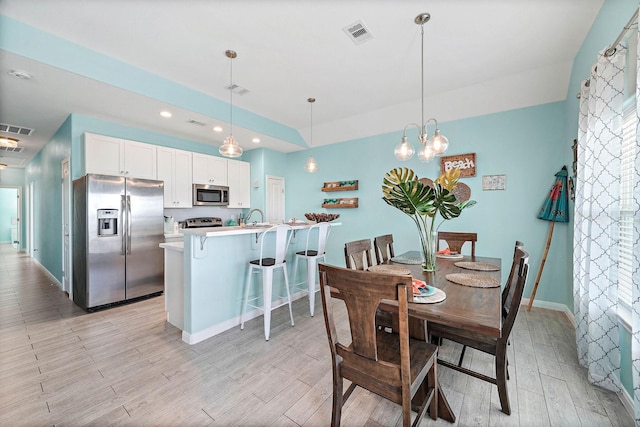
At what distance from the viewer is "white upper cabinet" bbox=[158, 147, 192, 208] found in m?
4.25

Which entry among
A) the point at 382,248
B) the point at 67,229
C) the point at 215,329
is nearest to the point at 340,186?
the point at 382,248

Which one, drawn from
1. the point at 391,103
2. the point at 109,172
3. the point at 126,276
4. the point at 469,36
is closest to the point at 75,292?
the point at 126,276

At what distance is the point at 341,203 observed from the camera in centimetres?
502

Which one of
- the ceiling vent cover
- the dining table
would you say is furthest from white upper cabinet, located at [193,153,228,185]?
the dining table

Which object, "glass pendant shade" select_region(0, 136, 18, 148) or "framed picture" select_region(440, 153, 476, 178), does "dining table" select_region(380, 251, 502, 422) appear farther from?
"glass pendant shade" select_region(0, 136, 18, 148)

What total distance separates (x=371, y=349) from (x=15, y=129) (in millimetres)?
6236

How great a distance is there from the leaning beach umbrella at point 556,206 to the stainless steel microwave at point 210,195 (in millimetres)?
5220

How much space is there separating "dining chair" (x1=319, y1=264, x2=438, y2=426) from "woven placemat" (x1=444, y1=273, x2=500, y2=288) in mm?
Answer: 563

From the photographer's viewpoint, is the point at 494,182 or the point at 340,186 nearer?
the point at 494,182

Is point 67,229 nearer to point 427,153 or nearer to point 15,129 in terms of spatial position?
point 15,129

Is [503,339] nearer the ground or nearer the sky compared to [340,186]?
nearer the ground

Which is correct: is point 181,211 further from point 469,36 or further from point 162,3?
point 469,36

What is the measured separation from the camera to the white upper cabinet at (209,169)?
4.76 metres

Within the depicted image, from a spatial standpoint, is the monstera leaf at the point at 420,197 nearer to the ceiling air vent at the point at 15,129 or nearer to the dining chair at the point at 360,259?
the dining chair at the point at 360,259
